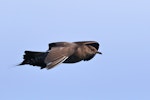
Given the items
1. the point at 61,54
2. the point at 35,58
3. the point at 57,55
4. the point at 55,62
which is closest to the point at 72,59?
the point at 35,58

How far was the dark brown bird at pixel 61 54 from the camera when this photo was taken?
73.8 feet

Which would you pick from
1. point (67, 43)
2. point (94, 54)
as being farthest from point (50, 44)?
point (94, 54)

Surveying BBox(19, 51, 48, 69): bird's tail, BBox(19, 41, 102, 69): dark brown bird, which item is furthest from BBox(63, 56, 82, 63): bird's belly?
BBox(19, 51, 48, 69): bird's tail

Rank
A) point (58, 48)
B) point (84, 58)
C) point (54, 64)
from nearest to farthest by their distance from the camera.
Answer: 1. point (54, 64)
2. point (58, 48)
3. point (84, 58)

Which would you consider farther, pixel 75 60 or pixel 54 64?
pixel 75 60

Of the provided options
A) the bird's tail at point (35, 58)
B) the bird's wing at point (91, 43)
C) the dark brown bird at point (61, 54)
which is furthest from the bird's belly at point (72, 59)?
the bird's wing at point (91, 43)

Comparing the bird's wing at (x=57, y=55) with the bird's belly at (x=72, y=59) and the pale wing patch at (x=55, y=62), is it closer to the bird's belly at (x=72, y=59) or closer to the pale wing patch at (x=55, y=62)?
the pale wing patch at (x=55, y=62)

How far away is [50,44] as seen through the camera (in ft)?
80.1

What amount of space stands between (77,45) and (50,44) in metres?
1.07

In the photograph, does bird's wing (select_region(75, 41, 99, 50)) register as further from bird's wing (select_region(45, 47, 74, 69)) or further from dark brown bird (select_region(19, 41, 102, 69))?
bird's wing (select_region(45, 47, 74, 69))

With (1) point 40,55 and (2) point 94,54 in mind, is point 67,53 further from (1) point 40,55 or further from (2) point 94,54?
(2) point 94,54

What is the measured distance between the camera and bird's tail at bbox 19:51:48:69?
2395 cm

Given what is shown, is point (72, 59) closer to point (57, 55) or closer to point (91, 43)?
point (57, 55)

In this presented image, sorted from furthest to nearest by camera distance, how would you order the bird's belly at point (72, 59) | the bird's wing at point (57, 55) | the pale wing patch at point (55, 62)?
the bird's belly at point (72, 59)
the bird's wing at point (57, 55)
the pale wing patch at point (55, 62)
